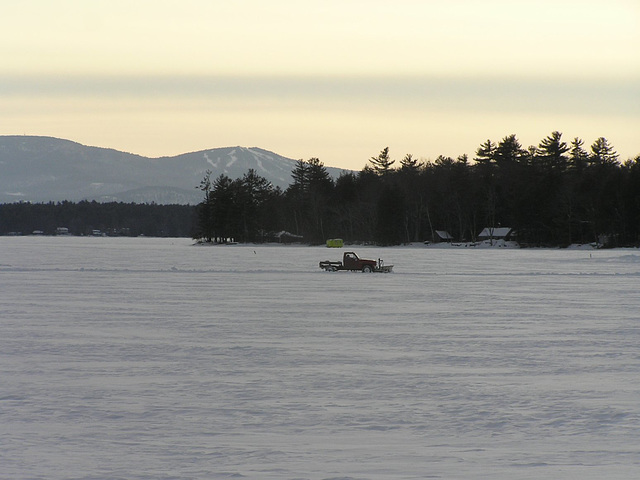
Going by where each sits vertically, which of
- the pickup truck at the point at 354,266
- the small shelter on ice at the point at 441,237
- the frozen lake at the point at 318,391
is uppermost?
the small shelter on ice at the point at 441,237

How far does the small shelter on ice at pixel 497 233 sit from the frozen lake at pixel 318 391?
106 metres

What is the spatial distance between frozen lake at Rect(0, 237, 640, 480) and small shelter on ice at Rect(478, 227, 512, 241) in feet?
346

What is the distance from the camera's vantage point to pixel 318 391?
12.9 m

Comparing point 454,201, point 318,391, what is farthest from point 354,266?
point 454,201

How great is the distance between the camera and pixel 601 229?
10556cm

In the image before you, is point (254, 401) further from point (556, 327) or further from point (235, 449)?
point (556, 327)

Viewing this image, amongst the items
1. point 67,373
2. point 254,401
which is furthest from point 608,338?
point 67,373

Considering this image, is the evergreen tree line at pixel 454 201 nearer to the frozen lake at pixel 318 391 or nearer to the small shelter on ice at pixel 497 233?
the small shelter on ice at pixel 497 233

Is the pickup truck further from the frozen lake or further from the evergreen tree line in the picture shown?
the evergreen tree line

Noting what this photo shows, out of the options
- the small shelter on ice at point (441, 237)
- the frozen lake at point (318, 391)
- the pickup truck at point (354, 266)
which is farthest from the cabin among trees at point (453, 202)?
the frozen lake at point (318, 391)

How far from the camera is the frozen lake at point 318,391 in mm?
9094

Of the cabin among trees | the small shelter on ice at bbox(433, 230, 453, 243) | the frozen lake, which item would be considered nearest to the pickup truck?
the frozen lake

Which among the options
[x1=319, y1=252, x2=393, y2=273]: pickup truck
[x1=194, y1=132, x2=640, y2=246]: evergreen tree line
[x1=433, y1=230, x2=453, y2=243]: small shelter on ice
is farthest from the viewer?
[x1=433, y1=230, x2=453, y2=243]: small shelter on ice

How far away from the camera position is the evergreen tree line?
113625 mm
